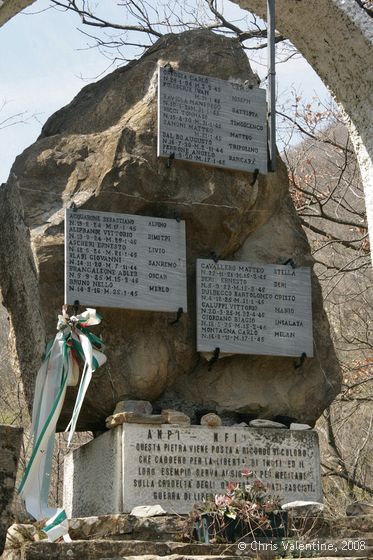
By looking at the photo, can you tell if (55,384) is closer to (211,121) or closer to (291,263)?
(291,263)

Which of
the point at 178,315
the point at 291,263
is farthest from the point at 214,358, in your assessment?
the point at 291,263

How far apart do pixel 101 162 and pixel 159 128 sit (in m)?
0.49

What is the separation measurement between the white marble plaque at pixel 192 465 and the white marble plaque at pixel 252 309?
684 mm

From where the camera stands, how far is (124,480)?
19.2 feet

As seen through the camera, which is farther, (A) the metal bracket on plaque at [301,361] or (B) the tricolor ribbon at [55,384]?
(A) the metal bracket on plaque at [301,361]

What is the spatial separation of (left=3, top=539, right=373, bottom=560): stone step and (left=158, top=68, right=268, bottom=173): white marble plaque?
299 centimetres

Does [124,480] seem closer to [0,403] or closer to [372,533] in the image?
[372,533]

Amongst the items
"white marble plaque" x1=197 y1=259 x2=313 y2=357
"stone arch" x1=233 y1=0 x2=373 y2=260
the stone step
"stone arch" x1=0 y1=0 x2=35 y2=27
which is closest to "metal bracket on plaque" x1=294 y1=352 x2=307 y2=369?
"white marble plaque" x1=197 y1=259 x2=313 y2=357

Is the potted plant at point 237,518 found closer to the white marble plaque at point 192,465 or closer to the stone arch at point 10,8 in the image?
the white marble plaque at point 192,465

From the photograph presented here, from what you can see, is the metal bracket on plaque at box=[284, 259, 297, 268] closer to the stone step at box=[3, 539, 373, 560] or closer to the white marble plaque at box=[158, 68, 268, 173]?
the white marble plaque at box=[158, 68, 268, 173]

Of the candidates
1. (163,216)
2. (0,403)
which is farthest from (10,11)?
(0,403)

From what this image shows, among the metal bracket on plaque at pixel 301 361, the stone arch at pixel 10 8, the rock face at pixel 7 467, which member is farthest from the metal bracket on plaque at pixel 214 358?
the stone arch at pixel 10 8

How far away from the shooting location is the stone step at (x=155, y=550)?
4508 mm

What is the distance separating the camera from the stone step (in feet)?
14.8
